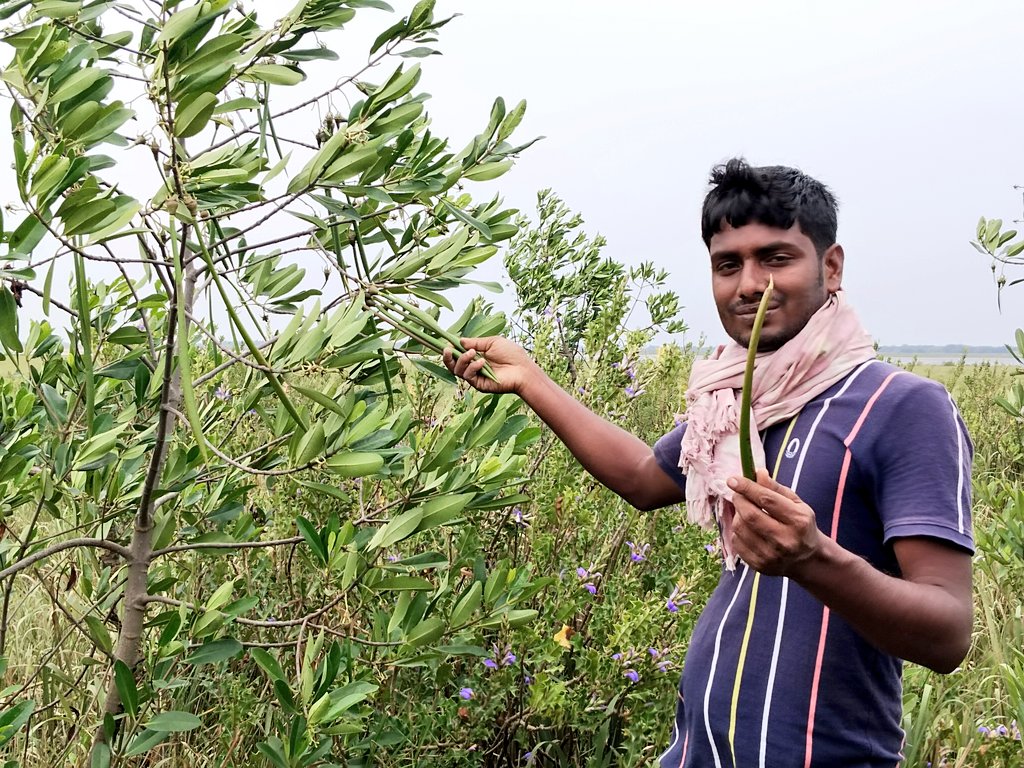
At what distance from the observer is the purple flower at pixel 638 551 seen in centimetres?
246

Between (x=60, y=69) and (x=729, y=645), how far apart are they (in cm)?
114

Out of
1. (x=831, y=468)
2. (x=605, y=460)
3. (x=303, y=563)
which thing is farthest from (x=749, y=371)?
(x=303, y=563)

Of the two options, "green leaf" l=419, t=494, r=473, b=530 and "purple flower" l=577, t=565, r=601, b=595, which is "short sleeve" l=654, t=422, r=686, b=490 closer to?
"green leaf" l=419, t=494, r=473, b=530

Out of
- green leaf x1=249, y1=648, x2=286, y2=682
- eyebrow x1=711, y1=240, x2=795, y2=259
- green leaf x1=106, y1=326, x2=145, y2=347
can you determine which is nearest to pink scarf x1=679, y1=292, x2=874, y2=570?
eyebrow x1=711, y1=240, x2=795, y2=259

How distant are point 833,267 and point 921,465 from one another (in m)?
0.40

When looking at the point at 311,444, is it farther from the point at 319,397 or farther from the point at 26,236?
the point at 26,236

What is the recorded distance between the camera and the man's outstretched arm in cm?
161

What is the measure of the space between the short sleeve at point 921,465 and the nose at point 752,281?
9.2 inches

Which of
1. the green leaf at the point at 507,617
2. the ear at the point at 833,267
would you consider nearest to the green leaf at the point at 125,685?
the green leaf at the point at 507,617

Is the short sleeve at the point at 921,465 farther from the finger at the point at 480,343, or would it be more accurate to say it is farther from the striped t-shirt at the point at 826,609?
the finger at the point at 480,343

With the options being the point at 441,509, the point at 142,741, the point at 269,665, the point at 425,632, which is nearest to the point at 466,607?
the point at 425,632

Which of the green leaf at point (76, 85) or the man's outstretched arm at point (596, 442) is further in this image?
the man's outstretched arm at point (596, 442)

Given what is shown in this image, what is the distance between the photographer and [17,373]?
1.64m

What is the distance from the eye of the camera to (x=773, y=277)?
134 cm
